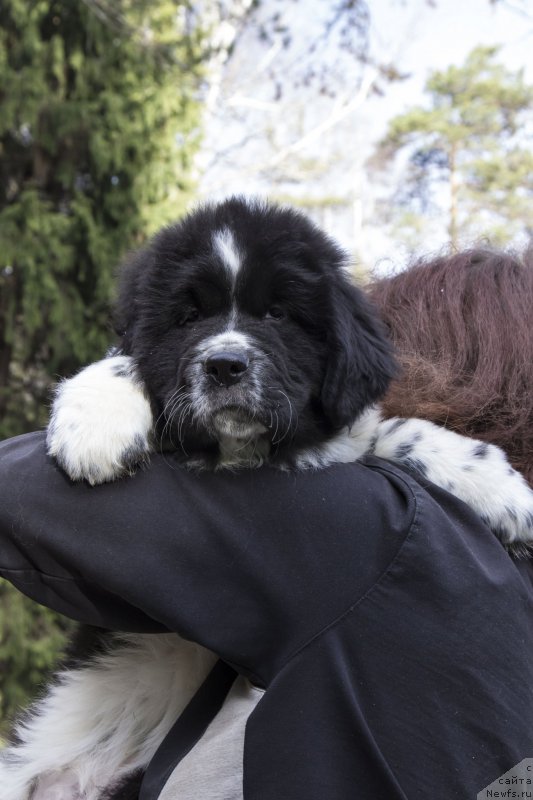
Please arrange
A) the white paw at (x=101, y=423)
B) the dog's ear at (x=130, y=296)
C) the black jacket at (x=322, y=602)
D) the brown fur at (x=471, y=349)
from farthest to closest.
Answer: the dog's ear at (x=130, y=296) → the brown fur at (x=471, y=349) → the white paw at (x=101, y=423) → the black jacket at (x=322, y=602)

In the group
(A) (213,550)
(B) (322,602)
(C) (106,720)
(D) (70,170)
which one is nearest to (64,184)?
(D) (70,170)

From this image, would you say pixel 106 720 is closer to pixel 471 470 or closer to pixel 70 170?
pixel 471 470

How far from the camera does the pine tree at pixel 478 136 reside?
864 inches

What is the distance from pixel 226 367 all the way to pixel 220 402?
9 cm

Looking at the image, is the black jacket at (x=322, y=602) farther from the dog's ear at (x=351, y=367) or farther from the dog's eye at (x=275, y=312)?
the dog's eye at (x=275, y=312)

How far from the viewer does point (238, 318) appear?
2068mm

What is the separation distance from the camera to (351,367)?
2039 mm

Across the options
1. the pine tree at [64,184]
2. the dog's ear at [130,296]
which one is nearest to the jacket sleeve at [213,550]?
the dog's ear at [130,296]

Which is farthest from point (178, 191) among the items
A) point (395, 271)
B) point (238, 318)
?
point (238, 318)

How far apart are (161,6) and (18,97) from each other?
2.11 meters

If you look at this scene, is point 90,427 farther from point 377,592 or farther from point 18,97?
point 18,97

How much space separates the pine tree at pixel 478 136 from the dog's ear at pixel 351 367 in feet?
67.3

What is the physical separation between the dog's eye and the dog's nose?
0.23m

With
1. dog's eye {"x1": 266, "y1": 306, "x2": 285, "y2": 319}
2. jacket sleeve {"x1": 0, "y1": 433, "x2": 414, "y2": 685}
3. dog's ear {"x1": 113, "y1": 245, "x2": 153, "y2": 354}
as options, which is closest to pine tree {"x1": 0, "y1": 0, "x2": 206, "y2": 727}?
dog's ear {"x1": 113, "y1": 245, "x2": 153, "y2": 354}
